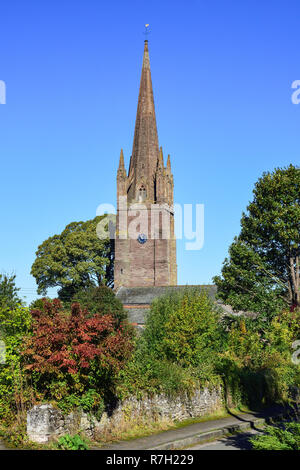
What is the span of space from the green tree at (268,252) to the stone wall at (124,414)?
13609 millimetres

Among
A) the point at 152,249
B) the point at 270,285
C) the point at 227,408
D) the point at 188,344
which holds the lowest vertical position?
the point at 227,408

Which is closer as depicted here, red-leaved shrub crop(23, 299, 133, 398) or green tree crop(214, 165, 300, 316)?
red-leaved shrub crop(23, 299, 133, 398)

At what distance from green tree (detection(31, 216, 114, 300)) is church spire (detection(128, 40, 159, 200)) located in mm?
8997

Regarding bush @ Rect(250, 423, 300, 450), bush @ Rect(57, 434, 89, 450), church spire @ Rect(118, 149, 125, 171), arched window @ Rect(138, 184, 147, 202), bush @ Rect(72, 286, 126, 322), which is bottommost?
bush @ Rect(57, 434, 89, 450)

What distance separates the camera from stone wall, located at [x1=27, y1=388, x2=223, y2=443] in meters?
12.1

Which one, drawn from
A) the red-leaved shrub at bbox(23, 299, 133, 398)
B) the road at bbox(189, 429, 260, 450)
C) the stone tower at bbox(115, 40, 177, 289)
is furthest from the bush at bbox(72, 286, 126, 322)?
the red-leaved shrub at bbox(23, 299, 133, 398)

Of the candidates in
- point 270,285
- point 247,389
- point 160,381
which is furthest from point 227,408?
point 270,285

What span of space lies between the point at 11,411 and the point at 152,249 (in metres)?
52.4

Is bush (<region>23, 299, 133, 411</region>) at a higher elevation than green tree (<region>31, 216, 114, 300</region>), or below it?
below

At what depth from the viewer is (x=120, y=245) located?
6569 centimetres

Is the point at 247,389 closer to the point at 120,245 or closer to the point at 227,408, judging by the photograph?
the point at 227,408

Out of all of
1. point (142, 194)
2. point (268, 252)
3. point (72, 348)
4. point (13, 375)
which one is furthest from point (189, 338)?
point (142, 194)

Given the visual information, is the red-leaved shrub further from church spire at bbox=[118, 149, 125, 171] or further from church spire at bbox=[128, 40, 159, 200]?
church spire at bbox=[118, 149, 125, 171]

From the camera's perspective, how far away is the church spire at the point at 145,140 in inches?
2741
